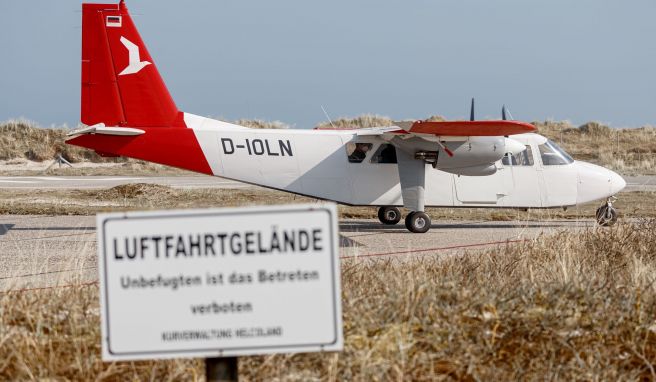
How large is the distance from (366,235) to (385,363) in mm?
12204

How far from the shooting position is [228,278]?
3359mm

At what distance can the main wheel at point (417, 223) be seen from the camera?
17.3m

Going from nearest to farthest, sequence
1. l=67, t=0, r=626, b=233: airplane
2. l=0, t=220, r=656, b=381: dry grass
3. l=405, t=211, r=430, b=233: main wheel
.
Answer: l=0, t=220, r=656, b=381: dry grass < l=67, t=0, r=626, b=233: airplane < l=405, t=211, r=430, b=233: main wheel

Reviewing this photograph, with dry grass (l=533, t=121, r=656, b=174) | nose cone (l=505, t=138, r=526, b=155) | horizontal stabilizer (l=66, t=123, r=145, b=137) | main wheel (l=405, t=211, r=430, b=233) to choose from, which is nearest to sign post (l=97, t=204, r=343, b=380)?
horizontal stabilizer (l=66, t=123, r=145, b=137)

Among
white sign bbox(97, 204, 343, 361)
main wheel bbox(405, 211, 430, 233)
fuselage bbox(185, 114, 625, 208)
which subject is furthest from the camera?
main wheel bbox(405, 211, 430, 233)

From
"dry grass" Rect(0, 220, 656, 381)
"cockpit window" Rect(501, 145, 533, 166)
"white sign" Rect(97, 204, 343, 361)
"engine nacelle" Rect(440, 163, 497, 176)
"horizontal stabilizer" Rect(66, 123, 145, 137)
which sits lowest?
"dry grass" Rect(0, 220, 656, 381)

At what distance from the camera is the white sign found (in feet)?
11.0

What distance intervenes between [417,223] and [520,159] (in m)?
2.77

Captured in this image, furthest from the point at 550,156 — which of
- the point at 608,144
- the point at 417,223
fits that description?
the point at 608,144

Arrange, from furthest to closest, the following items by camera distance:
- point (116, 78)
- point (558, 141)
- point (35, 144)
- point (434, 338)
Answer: point (558, 141) → point (35, 144) → point (116, 78) → point (434, 338)

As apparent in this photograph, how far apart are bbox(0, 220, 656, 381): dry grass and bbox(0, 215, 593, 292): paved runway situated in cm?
473

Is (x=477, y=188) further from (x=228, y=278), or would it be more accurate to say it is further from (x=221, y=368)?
(x=228, y=278)

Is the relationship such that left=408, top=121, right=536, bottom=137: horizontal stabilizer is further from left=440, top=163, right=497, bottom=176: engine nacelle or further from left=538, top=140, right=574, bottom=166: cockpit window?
left=538, top=140, right=574, bottom=166: cockpit window

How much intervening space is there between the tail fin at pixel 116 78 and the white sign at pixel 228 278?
13.8 meters
